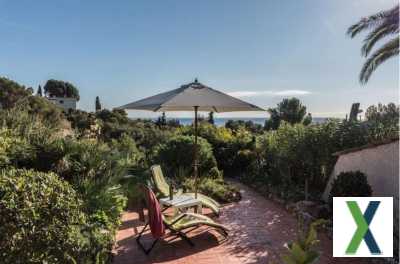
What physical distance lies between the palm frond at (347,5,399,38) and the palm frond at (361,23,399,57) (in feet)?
0.76

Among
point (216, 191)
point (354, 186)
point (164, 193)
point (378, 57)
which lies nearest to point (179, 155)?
point (216, 191)

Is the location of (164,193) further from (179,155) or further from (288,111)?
(288,111)

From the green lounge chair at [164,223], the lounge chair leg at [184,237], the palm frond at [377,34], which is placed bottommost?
the lounge chair leg at [184,237]

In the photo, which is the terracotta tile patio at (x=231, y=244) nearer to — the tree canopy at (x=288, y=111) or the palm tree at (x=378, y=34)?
the palm tree at (x=378, y=34)

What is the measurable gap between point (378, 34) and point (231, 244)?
8.94m

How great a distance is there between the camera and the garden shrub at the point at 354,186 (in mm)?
5711

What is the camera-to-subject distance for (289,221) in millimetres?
6684

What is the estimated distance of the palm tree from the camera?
368 inches

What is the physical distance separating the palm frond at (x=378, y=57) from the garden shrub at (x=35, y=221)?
1055cm

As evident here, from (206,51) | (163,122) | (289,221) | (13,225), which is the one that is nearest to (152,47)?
(206,51)

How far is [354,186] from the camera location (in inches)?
226

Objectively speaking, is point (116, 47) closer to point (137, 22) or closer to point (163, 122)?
point (137, 22)

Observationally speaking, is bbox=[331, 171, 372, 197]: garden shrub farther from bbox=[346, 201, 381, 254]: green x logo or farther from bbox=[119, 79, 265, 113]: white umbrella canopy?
bbox=[119, 79, 265, 113]: white umbrella canopy

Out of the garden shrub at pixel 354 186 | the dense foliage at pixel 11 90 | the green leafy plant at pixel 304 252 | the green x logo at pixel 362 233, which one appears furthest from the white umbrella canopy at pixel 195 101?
the dense foliage at pixel 11 90
